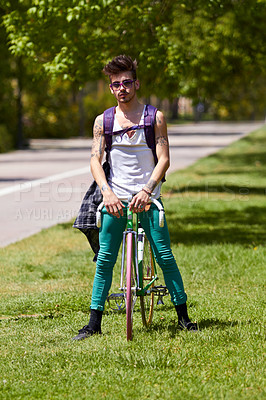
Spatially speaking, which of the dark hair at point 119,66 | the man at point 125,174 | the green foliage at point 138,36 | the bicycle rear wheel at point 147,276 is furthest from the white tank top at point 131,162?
the green foliage at point 138,36

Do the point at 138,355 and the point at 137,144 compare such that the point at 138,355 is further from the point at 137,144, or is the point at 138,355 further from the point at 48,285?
the point at 48,285

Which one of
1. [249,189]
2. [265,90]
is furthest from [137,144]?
[265,90]

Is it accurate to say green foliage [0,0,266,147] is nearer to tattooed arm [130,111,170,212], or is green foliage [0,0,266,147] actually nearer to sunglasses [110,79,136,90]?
sunglasses [110,79,136,90]

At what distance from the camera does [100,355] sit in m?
4.68

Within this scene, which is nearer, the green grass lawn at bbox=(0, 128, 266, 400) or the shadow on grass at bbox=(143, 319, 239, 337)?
the green grass lawn at bbox=(0, 128, 266, 400)

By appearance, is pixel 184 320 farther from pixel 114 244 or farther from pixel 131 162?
pixel 131 162

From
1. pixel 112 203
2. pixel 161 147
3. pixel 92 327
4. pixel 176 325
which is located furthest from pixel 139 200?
pixel 176 325

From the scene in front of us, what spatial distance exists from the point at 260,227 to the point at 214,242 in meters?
1.78

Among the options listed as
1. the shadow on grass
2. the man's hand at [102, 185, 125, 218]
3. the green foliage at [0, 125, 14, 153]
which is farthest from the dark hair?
the green foliage at [0, 125, 14, 153]

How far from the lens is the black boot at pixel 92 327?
5.09m

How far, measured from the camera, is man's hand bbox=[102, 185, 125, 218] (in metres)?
4.79

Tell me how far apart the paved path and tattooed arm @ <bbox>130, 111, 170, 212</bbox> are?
5.16 m

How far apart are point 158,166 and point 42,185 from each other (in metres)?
12.2

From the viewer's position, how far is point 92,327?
514 cm
